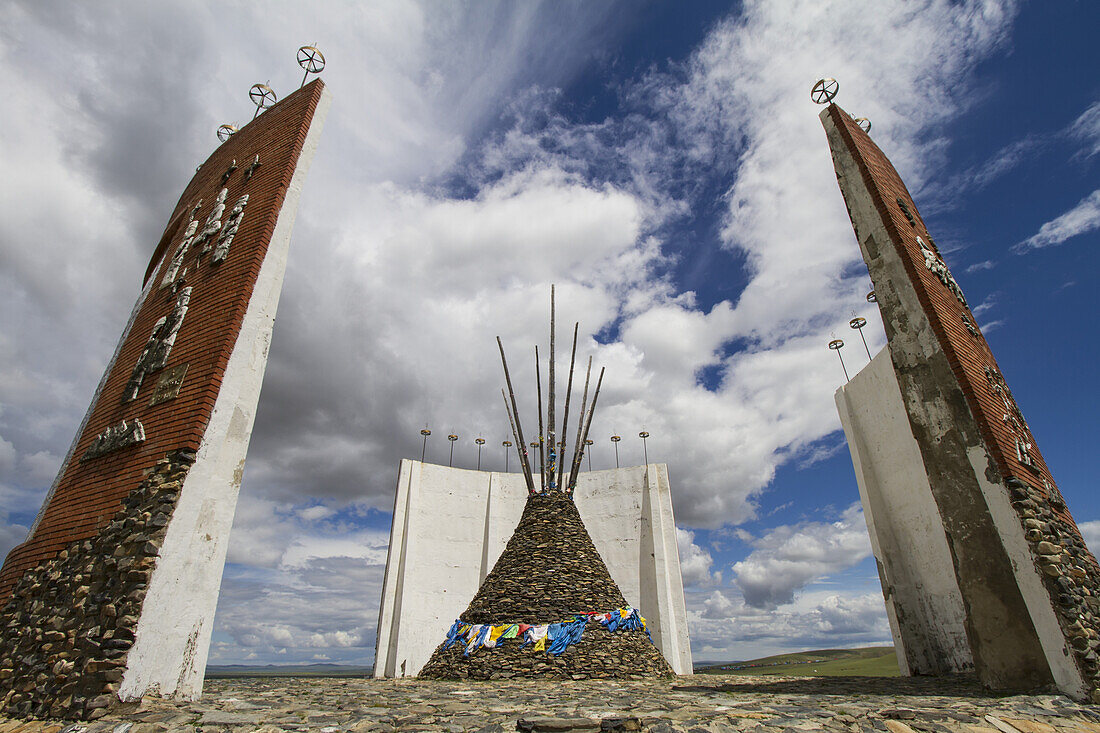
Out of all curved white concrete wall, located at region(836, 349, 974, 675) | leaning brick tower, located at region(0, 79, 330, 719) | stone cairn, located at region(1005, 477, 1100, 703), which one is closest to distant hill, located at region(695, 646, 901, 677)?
curved white concrete wall, located at region(836, 349, 974, 675)

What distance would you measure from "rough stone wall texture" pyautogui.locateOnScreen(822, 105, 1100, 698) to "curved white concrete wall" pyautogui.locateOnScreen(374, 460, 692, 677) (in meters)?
11.9

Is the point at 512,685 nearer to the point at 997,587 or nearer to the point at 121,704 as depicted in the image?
the point at 121,704

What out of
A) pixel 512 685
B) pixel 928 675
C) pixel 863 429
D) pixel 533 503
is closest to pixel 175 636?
pixel 512 685

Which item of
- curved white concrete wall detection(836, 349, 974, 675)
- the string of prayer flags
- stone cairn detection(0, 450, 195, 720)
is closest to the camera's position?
stone cairn detection(0, 450, 195, 720)

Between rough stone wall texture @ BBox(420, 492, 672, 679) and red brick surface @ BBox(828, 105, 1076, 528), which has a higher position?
red brick surface @ BBox(828, 105, 1076, 528)

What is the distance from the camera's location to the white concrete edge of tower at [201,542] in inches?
187

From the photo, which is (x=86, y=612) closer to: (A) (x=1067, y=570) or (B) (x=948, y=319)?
(A) (x=1067, y=570)

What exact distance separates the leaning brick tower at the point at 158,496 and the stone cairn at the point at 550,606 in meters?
6.34

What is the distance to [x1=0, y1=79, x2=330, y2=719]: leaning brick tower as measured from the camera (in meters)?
4.73

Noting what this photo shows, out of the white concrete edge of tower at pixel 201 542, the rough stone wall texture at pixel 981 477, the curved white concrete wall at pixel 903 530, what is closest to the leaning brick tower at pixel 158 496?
the white concrete edge of tower at pixel 201 542

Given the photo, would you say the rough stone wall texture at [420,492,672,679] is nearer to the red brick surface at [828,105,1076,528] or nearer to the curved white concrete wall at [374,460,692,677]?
the curved white concrete wall at [374,460,692,677]

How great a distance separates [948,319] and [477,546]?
53.9 feet

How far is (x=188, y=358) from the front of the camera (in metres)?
6.23

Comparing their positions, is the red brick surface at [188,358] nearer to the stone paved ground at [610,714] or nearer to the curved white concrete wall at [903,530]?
the stone paved ground at [610,714]
